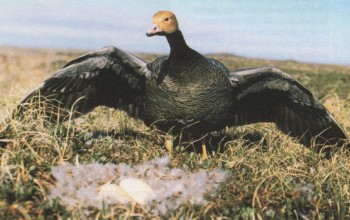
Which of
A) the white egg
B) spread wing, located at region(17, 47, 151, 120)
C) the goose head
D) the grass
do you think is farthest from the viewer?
spread wing, located at region(17, 47, 151, 120)

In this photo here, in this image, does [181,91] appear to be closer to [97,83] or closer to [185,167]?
[97,83]

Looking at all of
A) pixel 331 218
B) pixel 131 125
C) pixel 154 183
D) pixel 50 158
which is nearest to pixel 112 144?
pixel 50 158

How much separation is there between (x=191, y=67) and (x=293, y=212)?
106 inches

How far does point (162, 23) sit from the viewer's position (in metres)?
6.44

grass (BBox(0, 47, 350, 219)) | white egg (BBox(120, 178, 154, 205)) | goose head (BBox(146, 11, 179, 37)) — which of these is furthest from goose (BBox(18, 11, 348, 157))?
white egg (BBox(120, 178, 154, 205))

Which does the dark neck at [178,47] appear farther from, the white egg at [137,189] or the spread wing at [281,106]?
the white egg at [137,189]

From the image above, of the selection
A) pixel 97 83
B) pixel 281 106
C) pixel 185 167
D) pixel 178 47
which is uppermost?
pixel 178 47

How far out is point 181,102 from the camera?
21.6 feet

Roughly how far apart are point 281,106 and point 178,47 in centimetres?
171

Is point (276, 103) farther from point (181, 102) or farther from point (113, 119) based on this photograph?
point (113, 119)

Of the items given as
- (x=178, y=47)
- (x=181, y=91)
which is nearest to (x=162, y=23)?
(x=178, y=47)

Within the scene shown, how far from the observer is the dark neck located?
21.9 feet

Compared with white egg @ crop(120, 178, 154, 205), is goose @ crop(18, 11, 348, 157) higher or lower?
higher

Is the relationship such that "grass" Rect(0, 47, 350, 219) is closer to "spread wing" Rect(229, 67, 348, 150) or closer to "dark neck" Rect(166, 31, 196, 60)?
"spread wing" Rect(229, 67, 348, 150)
